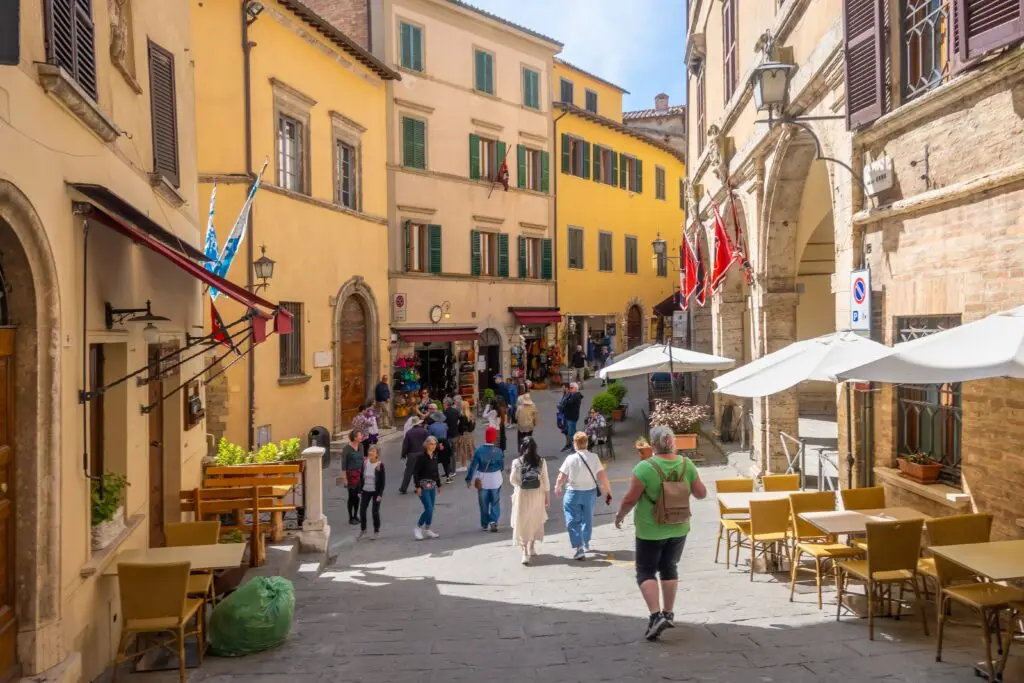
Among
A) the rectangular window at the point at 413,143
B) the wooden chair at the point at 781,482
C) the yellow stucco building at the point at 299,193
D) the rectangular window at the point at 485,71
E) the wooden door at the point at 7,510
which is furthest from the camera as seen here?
the rectangular window at the point at 485,71

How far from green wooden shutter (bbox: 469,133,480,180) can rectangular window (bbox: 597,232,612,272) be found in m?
8.06

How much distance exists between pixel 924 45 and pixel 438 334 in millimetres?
17917

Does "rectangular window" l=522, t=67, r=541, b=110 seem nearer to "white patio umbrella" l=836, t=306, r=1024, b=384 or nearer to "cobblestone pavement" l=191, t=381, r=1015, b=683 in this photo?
"cobblestone pavement" l=191, t=381, r=1015, b=683

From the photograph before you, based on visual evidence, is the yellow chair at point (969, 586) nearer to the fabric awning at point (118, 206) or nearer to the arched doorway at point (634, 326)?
the fabric awning at point (118, 206)

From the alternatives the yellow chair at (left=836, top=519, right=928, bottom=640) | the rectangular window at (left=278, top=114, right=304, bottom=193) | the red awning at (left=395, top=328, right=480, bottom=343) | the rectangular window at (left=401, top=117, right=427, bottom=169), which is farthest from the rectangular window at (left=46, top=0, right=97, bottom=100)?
the rectangular window at (left=401, top=117, right=427, bottom=169)

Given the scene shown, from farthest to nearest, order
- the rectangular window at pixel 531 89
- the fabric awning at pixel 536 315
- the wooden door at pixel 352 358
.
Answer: the rectangular window at pixel 531 89, the fabric awning at pixel 536 315, the wooden door at pixel 352 358

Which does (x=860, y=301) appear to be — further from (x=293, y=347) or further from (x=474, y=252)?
(x=474, y=252)

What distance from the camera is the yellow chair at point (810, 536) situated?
7.12 metres

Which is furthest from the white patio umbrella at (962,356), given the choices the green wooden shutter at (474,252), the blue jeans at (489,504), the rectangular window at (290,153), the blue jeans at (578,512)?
the green wooden shutter at (474,252)

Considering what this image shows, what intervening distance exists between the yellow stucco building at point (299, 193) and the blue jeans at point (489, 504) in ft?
21.7

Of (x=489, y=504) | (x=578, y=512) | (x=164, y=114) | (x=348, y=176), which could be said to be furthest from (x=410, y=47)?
(x=578, y=512)

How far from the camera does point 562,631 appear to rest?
6.72 meters

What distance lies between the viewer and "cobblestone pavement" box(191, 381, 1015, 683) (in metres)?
5.73

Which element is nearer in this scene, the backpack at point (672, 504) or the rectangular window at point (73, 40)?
the rectangular window at point (73, 40)
